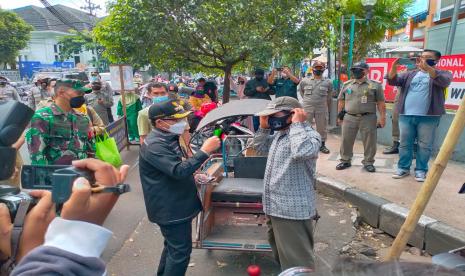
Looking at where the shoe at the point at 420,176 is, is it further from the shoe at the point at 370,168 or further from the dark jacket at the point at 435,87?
the dark jacket at the point at 435,87

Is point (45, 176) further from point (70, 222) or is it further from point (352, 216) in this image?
point (352, 216)

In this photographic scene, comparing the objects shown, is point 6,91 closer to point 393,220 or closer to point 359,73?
point 359,73

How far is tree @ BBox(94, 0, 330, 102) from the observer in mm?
6996

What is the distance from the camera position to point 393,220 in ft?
13.8

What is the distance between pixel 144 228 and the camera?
15.2ft

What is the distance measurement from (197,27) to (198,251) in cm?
478

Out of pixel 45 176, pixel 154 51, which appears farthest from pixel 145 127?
pixel 45 176

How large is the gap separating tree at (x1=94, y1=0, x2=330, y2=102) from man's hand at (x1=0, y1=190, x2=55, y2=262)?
19.9ft

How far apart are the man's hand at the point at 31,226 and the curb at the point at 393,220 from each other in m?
3.60

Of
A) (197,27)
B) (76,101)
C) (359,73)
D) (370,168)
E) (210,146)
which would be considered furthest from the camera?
(197,27)

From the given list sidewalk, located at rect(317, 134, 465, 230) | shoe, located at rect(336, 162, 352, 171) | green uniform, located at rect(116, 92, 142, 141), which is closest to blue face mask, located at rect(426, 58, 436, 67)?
sidewalk, located at rect(317, 134, 465, 230)

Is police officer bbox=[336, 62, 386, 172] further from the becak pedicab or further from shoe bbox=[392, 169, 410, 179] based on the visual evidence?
the becak pedicab

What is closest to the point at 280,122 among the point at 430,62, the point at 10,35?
the point at 430,62

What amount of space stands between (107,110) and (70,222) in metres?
7.83
